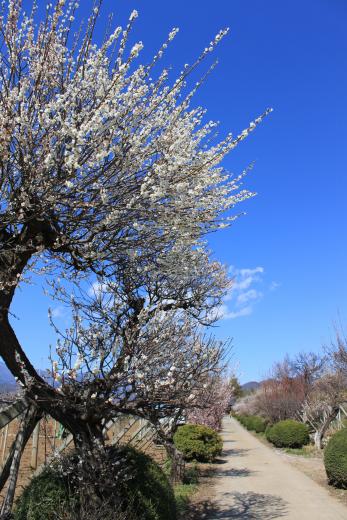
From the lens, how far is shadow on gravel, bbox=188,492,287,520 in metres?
9.73

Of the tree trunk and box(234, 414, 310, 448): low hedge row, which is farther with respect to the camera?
box(234, 414, 310, 448): low hedge row

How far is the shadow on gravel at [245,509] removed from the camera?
973cm

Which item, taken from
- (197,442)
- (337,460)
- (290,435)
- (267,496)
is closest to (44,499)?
(267,496)

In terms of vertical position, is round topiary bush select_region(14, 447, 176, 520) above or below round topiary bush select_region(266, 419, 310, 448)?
above

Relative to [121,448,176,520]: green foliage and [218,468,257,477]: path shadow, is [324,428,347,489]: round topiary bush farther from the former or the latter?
[121,448,176,520]: green foliage

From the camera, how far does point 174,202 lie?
4.71 meters

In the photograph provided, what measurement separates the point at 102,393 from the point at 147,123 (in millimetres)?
3191

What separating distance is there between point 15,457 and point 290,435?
23447 mm

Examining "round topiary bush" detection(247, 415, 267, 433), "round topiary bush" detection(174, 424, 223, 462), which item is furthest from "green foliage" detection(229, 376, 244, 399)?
"round topiary bush" detection(174, 424, 223, 462)

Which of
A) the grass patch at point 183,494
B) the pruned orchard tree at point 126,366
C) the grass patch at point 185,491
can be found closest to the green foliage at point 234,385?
the grass patch at point 185,491

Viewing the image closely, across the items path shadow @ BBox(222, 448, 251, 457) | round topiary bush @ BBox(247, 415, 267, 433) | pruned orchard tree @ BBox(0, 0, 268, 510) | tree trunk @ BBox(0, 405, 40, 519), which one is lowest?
path shadow @ BBox(222, 448, 251, 457)

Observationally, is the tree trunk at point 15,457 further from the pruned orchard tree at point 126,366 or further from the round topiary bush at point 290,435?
the round topiary bush at point 290,435

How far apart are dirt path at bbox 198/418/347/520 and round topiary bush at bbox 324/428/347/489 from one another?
0.46 m

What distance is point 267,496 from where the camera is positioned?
12.1m
